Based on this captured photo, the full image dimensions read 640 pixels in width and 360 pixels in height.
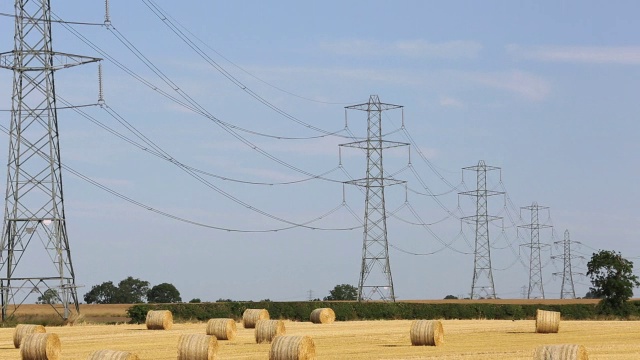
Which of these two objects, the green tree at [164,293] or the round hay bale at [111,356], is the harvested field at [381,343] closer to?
the round hay bale at [111,356]

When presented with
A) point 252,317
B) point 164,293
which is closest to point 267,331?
point 252,317

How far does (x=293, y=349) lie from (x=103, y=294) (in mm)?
151779

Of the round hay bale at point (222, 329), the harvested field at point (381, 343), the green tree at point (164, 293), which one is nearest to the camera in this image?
the harvested field at point (381, 343)

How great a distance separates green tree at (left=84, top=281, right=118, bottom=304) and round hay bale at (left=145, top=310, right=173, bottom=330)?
12038 centimetres

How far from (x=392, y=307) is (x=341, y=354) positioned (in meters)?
44.9

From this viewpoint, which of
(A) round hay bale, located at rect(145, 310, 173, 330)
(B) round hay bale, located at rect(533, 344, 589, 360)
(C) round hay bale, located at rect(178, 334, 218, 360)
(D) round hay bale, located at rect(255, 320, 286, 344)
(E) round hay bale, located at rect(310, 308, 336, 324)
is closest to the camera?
(B) round hay bale, located at rect(533, 344, 589, 360)

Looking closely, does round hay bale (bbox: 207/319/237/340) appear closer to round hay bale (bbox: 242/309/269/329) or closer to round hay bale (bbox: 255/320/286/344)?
round hay bale (bbox: 255/320/286/344)

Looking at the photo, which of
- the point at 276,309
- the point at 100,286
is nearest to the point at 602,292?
the point at 276,309

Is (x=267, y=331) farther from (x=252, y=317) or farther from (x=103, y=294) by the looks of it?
(x=103, y=294)

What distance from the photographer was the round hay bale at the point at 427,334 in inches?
1740

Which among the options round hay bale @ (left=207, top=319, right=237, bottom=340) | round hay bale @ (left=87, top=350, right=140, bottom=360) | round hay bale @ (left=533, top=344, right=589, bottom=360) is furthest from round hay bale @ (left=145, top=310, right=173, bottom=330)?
round hay bale @ (left=533, top=344, right=589, bottom=360)

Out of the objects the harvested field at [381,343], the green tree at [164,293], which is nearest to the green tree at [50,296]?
the harvested field at [381,343]

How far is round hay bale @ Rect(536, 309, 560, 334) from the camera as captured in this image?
177ft

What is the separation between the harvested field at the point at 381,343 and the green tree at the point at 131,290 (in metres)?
121
